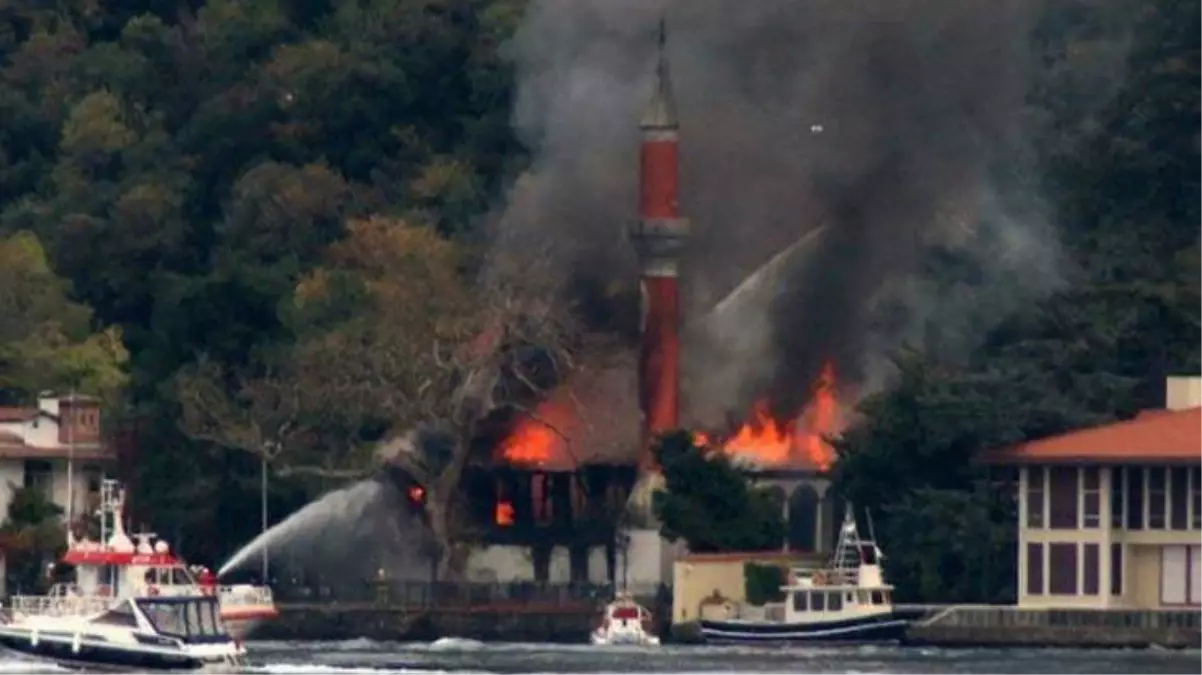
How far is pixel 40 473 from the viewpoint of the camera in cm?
15700

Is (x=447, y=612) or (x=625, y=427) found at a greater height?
(x=625, y=427)

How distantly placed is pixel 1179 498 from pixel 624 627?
40.9ft

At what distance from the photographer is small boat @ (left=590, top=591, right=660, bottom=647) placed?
5615 inches

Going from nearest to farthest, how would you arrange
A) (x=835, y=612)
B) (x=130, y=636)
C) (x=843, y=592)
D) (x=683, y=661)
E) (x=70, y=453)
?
(x=130, y=636), (x=683, y=661), (x=843, y=592), (x=835, y=612), (x=70, y=453)

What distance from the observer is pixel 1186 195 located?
156 metres

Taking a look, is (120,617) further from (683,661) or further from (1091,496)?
(1091,496)

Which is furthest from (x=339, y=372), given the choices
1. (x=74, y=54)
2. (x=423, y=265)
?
(x=74, y=54)

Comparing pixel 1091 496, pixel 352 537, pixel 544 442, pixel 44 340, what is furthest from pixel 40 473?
pixel 1091 496

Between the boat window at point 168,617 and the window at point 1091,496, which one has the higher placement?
the window at point 1091,496

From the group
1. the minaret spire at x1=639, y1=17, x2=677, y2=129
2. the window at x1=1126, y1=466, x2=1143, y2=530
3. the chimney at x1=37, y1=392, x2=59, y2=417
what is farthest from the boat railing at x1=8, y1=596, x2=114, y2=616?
the minaret spire at x1=639, y1=17, x2=677, y2=129

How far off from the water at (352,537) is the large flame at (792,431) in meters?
7.86

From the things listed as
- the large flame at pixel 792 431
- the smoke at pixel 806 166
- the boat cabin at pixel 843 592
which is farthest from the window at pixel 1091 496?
the smoke at pixel 806 166

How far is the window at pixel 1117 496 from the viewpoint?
141750 mm

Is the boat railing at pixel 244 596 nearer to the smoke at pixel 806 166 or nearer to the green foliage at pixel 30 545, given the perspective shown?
the green foliage at pixel 30 545
